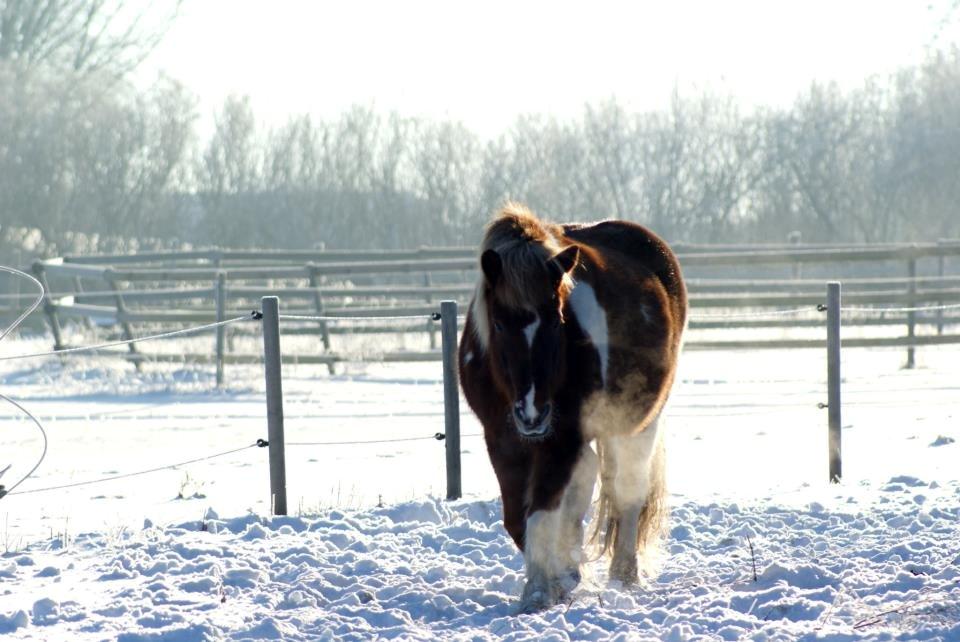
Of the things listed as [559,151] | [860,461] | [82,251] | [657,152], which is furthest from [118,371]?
[657,152]

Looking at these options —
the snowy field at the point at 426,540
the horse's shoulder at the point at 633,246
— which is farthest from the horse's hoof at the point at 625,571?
the horse's shoulder at the point at 633,246

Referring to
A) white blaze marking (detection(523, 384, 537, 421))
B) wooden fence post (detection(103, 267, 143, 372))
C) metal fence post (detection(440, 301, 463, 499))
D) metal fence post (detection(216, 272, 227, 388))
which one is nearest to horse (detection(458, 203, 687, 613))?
white blaze marking (detection(523, 384, 537, 421))

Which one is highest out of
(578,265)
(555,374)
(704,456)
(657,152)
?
(657,152)

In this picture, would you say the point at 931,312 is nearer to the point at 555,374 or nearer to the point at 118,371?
the point at 118,371

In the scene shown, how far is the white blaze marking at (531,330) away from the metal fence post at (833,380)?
322 cm

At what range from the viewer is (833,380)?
668 cm

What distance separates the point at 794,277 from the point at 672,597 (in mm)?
11554

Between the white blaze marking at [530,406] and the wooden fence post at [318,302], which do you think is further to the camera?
the wooden fence post at [318,302]

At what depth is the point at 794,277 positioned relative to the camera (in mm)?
15047

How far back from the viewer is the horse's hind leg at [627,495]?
4586mm

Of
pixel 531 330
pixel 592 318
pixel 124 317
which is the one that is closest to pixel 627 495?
pixel 592 318

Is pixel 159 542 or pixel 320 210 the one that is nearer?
pixel 159 542

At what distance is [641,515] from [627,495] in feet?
0.61

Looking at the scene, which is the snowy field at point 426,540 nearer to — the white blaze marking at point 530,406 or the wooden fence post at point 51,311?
the white blaze marking at point 530,406
